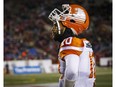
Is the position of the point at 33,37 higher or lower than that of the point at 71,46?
higher

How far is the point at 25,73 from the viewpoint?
4.04 meters

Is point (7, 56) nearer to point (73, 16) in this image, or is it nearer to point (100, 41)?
point (100, 41)

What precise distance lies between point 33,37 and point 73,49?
2070mm

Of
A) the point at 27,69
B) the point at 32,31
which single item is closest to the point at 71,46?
the point at 27,69

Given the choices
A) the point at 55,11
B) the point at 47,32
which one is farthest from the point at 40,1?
the point at 55,11

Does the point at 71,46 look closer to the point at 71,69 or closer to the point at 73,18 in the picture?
the point at 71,69

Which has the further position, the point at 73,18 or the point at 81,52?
the point at 73,18

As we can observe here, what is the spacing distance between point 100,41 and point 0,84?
53.4 inches

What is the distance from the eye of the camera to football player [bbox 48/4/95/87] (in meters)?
2.29

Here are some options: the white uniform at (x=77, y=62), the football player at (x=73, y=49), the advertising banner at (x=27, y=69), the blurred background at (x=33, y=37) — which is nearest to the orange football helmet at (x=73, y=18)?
the football player at (x=73, y=49)

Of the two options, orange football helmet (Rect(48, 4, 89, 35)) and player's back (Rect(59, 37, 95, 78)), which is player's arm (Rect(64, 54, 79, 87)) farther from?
orange football helmet (Rect(48, 4, 89, 35))

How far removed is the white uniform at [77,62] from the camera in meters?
2.27

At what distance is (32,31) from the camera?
14.1ft

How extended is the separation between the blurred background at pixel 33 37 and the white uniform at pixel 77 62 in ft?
5.07
